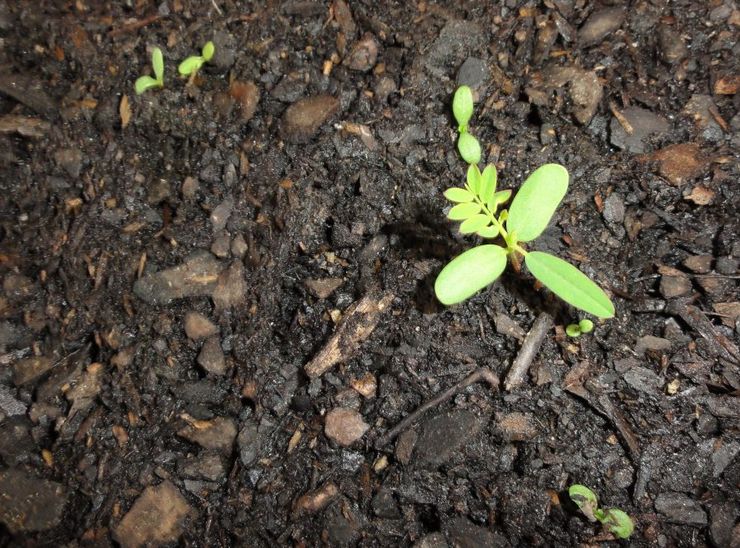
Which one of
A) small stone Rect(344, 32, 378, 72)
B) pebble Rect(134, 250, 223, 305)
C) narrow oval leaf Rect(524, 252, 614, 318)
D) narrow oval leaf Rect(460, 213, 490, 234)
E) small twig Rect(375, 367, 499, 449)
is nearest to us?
narrow oval leaf Rect(524, 252, 614, 318)

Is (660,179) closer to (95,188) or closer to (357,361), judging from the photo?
(357,361)

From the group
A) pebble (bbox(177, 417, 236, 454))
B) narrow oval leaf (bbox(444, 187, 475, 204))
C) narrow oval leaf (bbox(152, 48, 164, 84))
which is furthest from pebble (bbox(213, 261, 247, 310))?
narrow oval leaf (bbox(152, 48, 164, 84))

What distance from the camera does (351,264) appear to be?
157cm

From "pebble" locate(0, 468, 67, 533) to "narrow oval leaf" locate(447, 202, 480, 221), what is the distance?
128cm

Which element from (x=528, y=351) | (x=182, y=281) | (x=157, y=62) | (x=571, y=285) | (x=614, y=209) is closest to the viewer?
(x=571, y=285)

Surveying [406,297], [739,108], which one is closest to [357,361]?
[406,297]

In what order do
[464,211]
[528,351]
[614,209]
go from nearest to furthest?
[464,211] → [528,351] → [614,209]

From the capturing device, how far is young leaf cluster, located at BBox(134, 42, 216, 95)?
1866 millimetres

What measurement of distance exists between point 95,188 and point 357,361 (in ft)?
3.53

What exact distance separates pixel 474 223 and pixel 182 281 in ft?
2.90

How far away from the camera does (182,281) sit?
1.63m

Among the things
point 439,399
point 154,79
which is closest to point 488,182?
point 439,399

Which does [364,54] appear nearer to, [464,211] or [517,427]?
[464,211]

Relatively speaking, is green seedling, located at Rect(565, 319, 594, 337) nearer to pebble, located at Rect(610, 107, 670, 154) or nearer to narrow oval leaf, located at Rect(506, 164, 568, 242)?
narrow oval leaf, located at Rect(506, 164, 568, 242)
